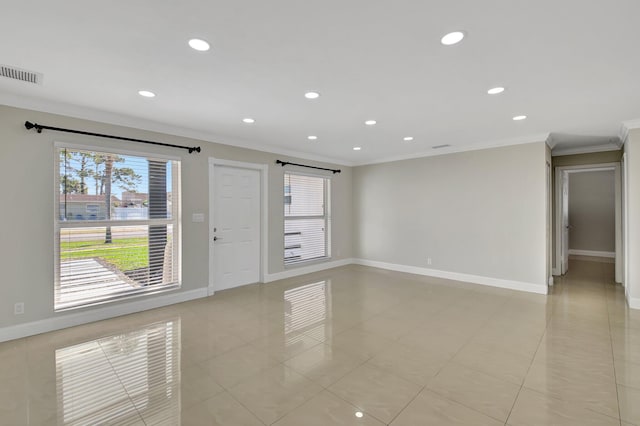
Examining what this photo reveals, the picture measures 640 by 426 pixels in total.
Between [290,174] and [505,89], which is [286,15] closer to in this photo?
[505,89]

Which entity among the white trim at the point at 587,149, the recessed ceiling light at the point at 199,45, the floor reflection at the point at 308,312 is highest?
the recessed ceiling light at the point at 199,45

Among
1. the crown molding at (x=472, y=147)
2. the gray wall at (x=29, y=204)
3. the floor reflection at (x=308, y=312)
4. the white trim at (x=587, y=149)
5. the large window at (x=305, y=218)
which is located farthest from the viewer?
the large window at (x=305, y=218)

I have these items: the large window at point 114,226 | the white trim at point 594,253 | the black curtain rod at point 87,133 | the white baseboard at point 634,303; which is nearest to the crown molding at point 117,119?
the black curtain rod at point 87,133

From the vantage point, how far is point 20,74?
8.52ft

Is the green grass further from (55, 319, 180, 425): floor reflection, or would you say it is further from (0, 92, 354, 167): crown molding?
(0, 92, 354, 167): crown molding

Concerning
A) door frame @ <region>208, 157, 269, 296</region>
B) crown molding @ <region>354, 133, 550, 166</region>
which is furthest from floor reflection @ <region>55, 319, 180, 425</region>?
crown molding @ <region>354, 133, 550, 166</region>

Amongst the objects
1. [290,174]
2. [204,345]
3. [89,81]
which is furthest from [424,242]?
[89,81]

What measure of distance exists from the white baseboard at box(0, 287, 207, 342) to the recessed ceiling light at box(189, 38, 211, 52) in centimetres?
334

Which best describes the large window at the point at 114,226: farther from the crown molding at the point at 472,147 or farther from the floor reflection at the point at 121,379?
the crown molding at the point at 472,147

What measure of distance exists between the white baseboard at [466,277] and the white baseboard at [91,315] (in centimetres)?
396

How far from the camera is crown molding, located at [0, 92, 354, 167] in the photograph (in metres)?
3.17

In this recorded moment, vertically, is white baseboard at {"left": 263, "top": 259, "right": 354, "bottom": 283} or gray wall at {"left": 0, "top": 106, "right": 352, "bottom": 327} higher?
gray wall at {"left": 0, "top": 106, "right": 352, "bottom": 327}

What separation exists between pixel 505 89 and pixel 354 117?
1642 millimetres

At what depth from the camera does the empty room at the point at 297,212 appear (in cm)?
197
